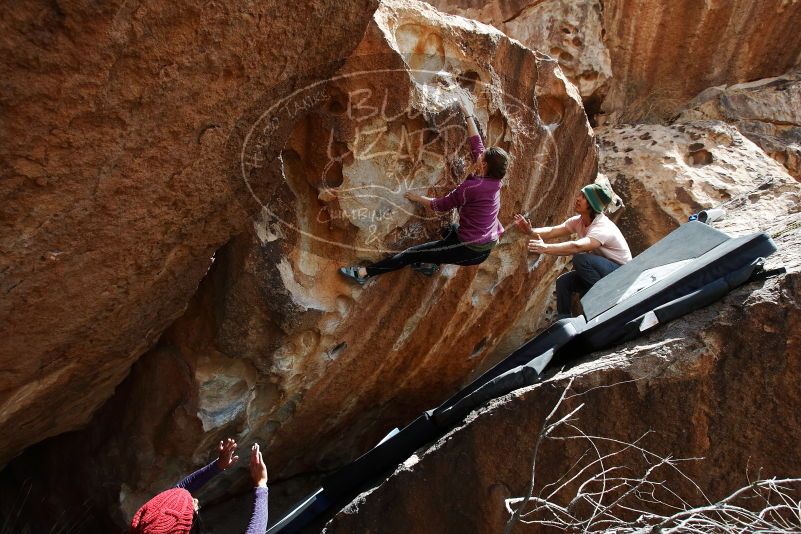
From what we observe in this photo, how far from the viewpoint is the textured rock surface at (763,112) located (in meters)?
6.31

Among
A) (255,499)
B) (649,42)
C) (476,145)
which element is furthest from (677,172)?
(255,499)

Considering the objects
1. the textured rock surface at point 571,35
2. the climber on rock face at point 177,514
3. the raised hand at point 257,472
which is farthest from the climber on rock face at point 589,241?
the textured rock surface at point 571,35

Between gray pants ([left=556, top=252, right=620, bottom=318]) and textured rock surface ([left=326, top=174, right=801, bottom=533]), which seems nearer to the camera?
textured rock surface ([left=326, top=174, right=801, bottom=533])

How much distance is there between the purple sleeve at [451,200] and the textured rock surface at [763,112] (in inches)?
157

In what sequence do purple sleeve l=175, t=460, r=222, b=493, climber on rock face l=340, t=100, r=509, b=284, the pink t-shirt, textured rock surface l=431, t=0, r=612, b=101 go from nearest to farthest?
purple sleeve l=175, t=460, r=222, b=493 < climber on rock face l=340, t=100, r=509, b=284 < the pink t-shirt < textured rock surface l=431, t=0, r=612, b=101

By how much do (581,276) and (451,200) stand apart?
0.98 metres

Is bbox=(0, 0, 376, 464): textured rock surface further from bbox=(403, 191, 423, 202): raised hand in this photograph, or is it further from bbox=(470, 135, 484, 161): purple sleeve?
bbox=(470, 135, 484, 161): purple sleeve

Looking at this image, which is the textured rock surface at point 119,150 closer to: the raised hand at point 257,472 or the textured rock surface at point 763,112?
the raised hand at point 257,472

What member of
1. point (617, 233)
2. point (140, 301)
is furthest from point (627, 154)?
point (140, 301)

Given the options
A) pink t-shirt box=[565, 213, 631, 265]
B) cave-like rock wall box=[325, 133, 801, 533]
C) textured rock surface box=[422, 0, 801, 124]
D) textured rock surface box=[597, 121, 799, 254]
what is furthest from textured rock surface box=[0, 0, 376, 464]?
textured rock surface box=[422, 0, 801, 124]

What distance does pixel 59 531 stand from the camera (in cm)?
425

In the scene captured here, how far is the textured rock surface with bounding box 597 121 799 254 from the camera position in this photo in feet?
18.0

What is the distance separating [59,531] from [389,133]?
316 centimetres

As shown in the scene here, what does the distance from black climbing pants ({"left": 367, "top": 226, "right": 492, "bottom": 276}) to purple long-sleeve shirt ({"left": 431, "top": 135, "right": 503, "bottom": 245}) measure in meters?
0.06
